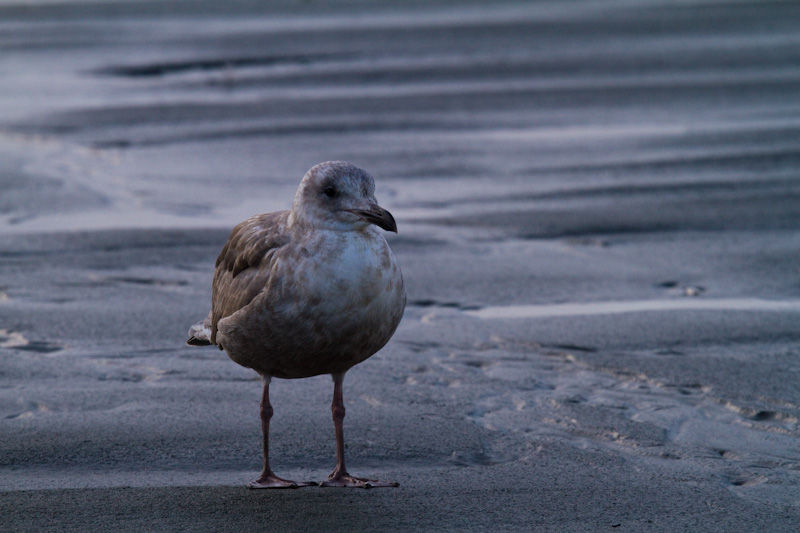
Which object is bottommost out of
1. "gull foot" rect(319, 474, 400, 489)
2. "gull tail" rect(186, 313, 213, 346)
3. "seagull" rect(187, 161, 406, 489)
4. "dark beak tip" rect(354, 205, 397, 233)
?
"gull foot" rect(319, 474, 400, 489)

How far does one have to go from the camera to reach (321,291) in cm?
409

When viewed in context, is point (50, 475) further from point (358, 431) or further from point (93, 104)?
point (93, 104)

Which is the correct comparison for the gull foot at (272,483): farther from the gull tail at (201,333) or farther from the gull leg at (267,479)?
the gull tail at (201,333)

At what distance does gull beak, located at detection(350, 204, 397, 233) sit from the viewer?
410 cm

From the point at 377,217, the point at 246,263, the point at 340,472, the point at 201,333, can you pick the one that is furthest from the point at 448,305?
the point at 377,217

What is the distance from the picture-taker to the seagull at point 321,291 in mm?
4105

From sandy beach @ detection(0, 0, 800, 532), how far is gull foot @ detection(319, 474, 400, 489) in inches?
1.9

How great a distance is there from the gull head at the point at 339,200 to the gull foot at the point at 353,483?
1082 millimetres

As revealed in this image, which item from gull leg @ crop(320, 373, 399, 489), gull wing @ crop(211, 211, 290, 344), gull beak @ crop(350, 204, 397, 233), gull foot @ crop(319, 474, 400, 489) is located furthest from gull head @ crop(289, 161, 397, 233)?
gull foot @ crop(319, 474, 400, 489)

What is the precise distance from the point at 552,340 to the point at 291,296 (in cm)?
243

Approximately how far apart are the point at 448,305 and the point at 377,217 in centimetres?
275

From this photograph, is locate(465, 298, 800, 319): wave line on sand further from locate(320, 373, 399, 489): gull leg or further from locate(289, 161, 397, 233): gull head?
locate(289, 161, 397, 233): gull head

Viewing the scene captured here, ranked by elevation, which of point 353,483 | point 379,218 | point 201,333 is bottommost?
point 353,483

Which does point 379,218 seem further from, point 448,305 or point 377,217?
point 448,305
